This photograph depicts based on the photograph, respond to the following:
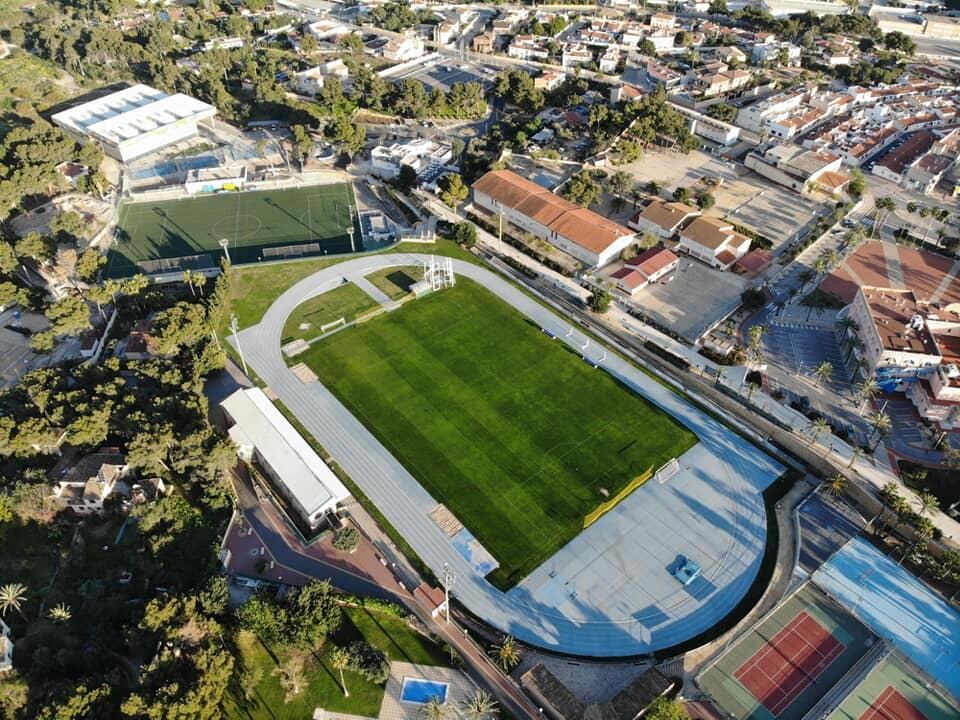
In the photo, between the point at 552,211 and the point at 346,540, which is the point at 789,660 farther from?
the point at 552,211

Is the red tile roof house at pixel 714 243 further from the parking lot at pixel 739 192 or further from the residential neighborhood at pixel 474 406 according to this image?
the parking lot at pixel 739 192

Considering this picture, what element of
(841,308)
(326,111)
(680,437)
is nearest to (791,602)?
(680,437)

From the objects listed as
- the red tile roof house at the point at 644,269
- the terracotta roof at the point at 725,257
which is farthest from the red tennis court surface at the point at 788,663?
the terracotta roof at the point at 725,257

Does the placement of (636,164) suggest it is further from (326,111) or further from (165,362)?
(165,362)

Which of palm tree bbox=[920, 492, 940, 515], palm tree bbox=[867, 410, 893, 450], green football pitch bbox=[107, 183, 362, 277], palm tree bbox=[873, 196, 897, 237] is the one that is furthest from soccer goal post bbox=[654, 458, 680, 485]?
palm tree bbox=[873, 196, 897, 237]

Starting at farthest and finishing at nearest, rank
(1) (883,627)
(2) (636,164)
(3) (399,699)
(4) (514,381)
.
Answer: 1. (2) (636,164)
2. (4) (514,381)
3. (1) (883,627)
4. (3) (399,699)

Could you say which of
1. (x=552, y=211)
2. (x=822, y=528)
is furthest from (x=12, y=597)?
(x=552, y=211)
